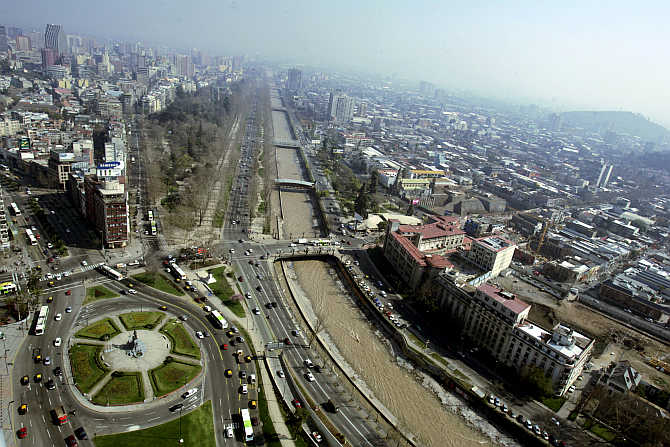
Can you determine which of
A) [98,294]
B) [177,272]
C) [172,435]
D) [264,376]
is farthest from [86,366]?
[177,272]

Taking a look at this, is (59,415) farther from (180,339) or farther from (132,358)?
(180,339)

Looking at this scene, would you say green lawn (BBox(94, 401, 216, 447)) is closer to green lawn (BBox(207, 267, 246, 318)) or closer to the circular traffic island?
the circular traffic island

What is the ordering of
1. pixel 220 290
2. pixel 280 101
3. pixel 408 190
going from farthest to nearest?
pixel 280 101, pixel 408 190, pixel 220 290

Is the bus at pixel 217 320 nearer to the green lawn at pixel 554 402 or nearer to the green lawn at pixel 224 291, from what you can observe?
the green lawn at pixel 224 291

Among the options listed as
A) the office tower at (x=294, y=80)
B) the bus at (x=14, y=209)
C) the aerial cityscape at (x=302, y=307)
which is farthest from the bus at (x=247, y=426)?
the office tower at (x=294, y=80)

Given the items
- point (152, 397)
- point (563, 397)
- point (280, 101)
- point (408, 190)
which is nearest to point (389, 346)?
point (563, 397)

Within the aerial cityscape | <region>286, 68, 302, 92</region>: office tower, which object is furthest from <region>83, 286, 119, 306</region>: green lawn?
<region>286, 68, 302, 92</region>: office tower

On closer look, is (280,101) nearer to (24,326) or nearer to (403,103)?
(403,103)
